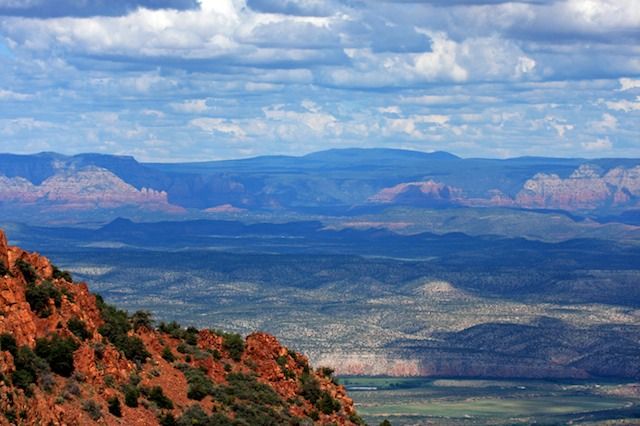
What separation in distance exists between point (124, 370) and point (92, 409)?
4804 millimetres

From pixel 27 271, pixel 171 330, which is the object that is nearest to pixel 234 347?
pixel 171 330

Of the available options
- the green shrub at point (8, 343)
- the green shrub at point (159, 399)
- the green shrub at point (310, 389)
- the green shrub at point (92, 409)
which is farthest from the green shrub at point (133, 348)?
the green shrub at point (310, 389)

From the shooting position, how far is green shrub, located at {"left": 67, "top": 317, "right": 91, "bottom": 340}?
4844 centimetres

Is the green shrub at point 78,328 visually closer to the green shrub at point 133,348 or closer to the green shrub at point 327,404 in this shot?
the green shrub at point 133,348

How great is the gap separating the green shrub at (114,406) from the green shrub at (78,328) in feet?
10.9

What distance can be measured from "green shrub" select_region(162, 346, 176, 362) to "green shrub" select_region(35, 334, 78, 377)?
826 centimetres

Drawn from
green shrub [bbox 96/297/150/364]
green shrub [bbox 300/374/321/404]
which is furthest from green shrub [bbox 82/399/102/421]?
green shrub [bbox 300/374/321/404]

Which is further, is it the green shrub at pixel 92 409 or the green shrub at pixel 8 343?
the green shrub at pixel 92 409

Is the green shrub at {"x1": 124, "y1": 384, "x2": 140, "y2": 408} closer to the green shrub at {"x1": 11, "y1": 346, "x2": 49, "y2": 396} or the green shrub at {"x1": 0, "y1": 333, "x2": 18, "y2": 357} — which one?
the green shrub at {"x1": 11, "y1": 346, "x2": 49, "y2": 396}

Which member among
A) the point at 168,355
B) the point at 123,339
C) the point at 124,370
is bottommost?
the point at 168,355

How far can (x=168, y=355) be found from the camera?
5403 cm

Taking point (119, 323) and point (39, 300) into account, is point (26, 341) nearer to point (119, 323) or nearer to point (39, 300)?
point (39, 300)

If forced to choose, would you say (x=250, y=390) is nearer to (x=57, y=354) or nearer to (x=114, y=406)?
(x=114, y=406)

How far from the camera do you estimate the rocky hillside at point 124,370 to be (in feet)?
143
